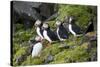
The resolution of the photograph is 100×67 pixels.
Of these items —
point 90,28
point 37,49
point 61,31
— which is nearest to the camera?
point 37,49

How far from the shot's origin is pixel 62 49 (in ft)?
7.39

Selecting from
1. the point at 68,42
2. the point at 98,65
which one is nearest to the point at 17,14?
the point at 68,42

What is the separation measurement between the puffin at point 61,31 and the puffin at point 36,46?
0.72 feet

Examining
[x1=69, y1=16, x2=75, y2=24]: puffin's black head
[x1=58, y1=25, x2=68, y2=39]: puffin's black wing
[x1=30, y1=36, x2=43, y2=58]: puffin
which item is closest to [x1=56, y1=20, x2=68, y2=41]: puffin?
[x1=58, y1=25, x2=68, y2=39]: puffin's black wing

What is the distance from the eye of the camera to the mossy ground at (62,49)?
2.10m

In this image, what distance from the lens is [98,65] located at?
2.43 meters

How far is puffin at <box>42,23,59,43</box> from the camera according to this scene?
220cm

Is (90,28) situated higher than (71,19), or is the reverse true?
(71,19)

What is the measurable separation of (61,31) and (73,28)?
15 cm

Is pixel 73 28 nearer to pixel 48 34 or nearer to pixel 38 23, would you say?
Answer: pixel 48 34

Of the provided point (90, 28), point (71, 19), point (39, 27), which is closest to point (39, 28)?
point (39, 27)
